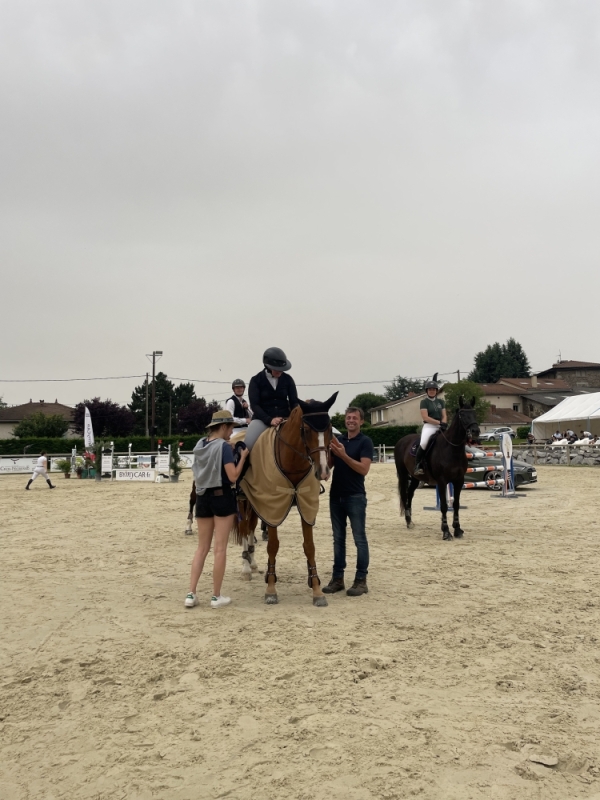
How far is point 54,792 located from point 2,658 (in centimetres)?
223

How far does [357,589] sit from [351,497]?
3.24 ft

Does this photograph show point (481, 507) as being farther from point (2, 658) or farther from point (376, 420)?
point (376, 420)

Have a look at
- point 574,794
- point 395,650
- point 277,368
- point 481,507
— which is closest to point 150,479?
point 481,507

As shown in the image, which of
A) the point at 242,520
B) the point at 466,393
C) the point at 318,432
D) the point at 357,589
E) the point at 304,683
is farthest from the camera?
the point at 466,393

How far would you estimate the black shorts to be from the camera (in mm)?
6281

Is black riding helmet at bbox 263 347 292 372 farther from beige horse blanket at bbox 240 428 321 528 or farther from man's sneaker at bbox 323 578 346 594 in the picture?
man's sneaker at bbox 323 578 346 594

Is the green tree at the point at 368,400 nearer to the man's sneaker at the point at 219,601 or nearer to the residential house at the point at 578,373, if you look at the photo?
the residential house at the point at 578,373

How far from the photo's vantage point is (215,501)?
629cm

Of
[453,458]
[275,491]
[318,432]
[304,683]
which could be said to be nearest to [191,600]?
[275,491]

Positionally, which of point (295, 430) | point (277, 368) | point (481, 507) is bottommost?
point (481, 507)

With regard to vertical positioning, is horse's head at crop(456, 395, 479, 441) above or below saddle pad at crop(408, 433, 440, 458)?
above

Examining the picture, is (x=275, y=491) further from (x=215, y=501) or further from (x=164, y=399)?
(x=164, y=399)

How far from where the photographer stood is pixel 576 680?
4344 mm

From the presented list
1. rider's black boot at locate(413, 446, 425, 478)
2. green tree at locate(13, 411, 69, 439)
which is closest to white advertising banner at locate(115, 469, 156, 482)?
rider's black boot at locate(413, 446, 425, 478)
